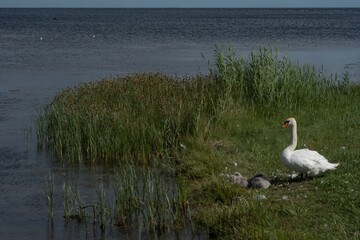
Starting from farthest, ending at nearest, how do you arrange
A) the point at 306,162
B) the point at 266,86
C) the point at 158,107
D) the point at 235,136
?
1. the point at 266,86
2. the point at 158,107
3. the point at 235,136
4. the point at 306,162

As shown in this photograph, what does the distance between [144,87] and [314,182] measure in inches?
304

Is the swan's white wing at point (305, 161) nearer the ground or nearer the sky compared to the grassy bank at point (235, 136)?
nearer the sky

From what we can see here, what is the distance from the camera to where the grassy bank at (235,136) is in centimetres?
783

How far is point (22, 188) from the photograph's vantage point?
10914 millimetres

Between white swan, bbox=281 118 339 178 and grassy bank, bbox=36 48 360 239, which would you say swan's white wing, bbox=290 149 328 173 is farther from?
grassy bank, bbox=36 48 360 239

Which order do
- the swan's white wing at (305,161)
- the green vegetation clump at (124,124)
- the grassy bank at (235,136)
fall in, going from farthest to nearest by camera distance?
the green vegetation clump at (124,124), the swan's white wing at (305,161), the grassy bank at (235,136)

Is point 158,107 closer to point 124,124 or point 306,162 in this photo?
point 124,124

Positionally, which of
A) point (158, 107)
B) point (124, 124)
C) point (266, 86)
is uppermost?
point (266, 86)

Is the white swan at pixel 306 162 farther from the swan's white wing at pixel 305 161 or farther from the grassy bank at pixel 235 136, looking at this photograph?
the grassy bank at pixel 235 136

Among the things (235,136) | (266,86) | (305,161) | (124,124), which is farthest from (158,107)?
(305,161)

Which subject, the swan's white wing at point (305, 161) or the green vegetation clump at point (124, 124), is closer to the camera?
the swan's white wing at point (305, 161)

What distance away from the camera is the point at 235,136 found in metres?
12.6

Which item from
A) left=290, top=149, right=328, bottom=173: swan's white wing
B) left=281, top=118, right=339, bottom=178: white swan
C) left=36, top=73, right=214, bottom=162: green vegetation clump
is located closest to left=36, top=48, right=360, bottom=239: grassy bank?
left=36, top=73, right=214, bottom=162: green vegetation clump

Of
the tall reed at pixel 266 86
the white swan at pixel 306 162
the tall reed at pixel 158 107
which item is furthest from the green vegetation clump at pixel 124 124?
the white swan at pixel 306 162
